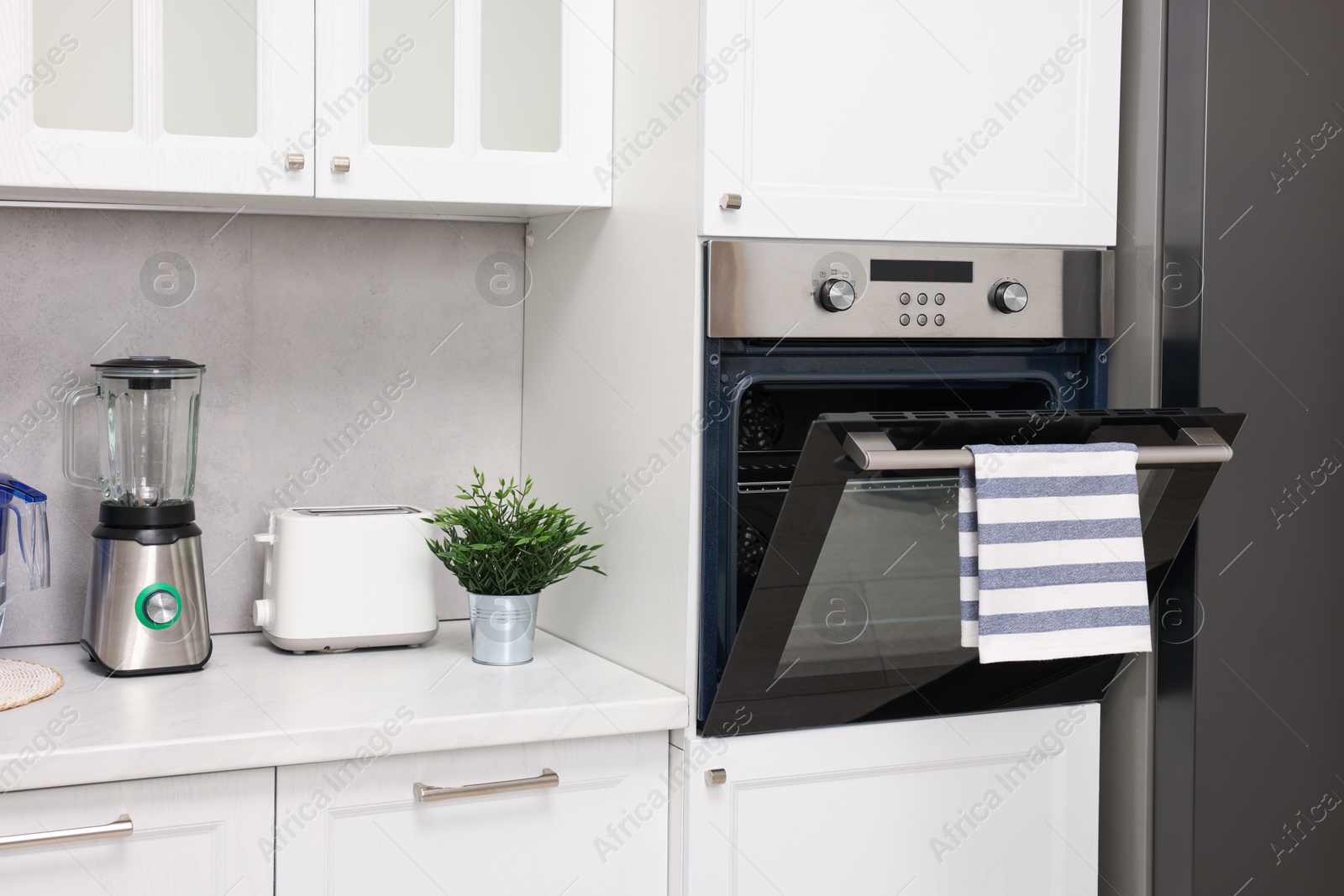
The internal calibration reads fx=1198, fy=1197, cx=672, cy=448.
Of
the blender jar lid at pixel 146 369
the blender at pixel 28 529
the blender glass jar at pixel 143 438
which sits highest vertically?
the blender jar lid at pixel 146 369

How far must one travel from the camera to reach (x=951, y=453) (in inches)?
49.5

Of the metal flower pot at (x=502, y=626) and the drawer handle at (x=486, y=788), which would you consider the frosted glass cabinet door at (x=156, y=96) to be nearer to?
the metal flower pot at (x=502, y=626)

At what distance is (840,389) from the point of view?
5.09 ft

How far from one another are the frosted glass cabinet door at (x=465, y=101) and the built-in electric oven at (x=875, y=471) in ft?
1.15

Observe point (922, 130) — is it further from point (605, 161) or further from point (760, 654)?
point (760, 654)

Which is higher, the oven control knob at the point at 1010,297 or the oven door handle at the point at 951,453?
the oven control knob at the point at 1010,297

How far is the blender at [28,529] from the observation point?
58.5 inches

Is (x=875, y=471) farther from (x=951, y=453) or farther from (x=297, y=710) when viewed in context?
(x=297, y=710)

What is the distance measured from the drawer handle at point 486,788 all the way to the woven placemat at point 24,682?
45 centimetres

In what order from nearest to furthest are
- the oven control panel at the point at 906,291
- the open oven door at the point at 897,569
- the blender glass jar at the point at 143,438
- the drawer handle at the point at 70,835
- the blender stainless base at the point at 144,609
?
the drawer handle at the point at 70,835
the open oven door at the point at 897,569
the oven control panel at the point at 906,291
the blender stainless base at the point at 144,609
the blender glass jar at the point at 143,438

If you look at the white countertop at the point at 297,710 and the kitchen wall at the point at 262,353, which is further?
the kitchen wall at the point at 262,353

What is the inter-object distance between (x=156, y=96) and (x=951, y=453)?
101 cm

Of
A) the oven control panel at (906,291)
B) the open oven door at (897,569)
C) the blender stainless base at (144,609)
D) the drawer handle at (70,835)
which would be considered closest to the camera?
the drawer handle at (70,835)

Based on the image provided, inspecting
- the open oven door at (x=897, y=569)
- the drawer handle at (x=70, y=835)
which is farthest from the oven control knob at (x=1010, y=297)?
the drawer handle at (x=70, y=835)
